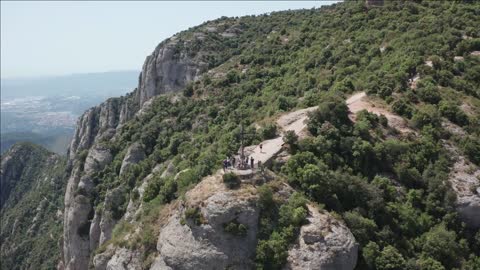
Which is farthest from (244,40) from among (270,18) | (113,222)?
(113,222)

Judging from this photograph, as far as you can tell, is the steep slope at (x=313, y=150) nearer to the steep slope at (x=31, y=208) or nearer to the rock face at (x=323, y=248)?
the rock face at (x=323, y=248)

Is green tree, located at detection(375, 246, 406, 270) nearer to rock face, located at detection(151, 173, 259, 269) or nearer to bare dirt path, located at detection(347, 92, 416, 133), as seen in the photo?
rock face, located at detection(151, 173, 259, 269)

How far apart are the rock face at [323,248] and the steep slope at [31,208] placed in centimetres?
6732

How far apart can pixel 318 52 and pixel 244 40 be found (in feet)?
122

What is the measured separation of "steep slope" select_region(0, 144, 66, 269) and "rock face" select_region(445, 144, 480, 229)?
71004 mm

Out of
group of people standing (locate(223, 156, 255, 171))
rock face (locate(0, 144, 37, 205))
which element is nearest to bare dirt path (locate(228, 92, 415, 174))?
group of people standing (locate(223, 156, 255, 171))

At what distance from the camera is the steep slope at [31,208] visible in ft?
314

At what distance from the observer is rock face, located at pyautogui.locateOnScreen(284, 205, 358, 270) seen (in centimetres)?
2750

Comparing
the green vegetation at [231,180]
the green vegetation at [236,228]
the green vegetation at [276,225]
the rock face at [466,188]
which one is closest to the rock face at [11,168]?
the green vegetation at [231,180]

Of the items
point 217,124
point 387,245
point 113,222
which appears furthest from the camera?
point 217,124

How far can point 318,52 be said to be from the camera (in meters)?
69.5

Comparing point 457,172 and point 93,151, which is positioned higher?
point 457,172

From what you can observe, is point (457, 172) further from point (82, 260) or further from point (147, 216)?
point (82, 260)

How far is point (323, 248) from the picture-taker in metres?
27.9
